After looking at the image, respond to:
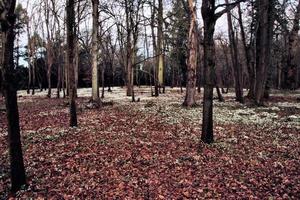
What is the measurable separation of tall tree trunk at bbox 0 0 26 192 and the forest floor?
57 centimetres

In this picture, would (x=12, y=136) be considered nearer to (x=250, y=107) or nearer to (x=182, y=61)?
(x=250, y=107)

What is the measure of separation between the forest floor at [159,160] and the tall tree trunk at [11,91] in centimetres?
57

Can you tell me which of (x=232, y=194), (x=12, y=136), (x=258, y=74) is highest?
(x=258, y=74)

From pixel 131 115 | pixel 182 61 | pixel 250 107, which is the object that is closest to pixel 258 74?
pixel 250 107

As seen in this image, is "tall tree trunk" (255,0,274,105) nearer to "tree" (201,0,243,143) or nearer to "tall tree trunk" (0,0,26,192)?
"tree" (201,0,243,143)

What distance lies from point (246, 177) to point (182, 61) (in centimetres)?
5153

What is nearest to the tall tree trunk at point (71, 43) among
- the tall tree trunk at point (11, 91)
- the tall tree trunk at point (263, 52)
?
the tall tree trunk at point (11, 91)

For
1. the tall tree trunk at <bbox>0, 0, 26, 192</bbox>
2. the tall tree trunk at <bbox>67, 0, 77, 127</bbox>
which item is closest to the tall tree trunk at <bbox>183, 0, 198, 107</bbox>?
the tall tree trunk at <bbox>67, 0, 77, 127</bbox>

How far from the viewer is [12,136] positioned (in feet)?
27.6

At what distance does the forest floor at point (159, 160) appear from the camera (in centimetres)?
869

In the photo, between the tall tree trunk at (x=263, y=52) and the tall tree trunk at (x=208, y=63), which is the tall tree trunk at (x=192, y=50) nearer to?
the tall tree trunk at (x=263, y=52)

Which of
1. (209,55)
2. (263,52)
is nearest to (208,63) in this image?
(209,55)

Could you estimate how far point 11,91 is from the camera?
26.9 feet

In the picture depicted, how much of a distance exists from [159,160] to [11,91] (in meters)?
5.01
